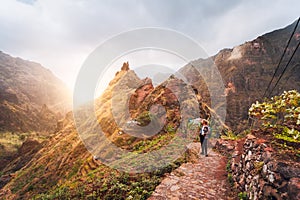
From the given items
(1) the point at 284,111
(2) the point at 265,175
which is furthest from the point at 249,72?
(2) the point at 265,175

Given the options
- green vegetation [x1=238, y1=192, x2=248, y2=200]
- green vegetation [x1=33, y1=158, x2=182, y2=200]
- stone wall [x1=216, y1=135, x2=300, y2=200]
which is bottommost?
green vegetation [x1=33, y1=158, x2=182, y2=200]

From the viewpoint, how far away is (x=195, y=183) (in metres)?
7.84

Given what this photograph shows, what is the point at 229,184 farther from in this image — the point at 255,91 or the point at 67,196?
the point at 255,91

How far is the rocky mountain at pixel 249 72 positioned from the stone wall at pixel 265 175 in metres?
50.5

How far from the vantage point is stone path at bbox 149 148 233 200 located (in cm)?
681

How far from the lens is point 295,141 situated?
18.7 ft

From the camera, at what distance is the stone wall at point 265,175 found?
171 inches

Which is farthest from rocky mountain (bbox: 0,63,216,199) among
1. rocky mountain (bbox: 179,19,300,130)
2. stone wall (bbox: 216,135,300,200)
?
rocky mountain (bbox: 179,19,300,130)

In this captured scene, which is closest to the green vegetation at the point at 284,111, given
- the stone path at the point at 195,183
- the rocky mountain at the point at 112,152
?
the stone path at the point at 195,183

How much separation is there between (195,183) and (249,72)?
257 ft

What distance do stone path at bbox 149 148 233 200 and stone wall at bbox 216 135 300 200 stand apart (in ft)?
2.44

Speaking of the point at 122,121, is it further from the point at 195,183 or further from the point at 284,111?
the point at 284,111

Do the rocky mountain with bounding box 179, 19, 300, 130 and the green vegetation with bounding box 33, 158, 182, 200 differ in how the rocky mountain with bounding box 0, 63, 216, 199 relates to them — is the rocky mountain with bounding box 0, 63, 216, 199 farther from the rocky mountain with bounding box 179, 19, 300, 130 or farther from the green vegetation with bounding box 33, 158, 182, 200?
the rocky mountain with bounding box 179, 19, 300, 130

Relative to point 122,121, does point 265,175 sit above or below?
below
